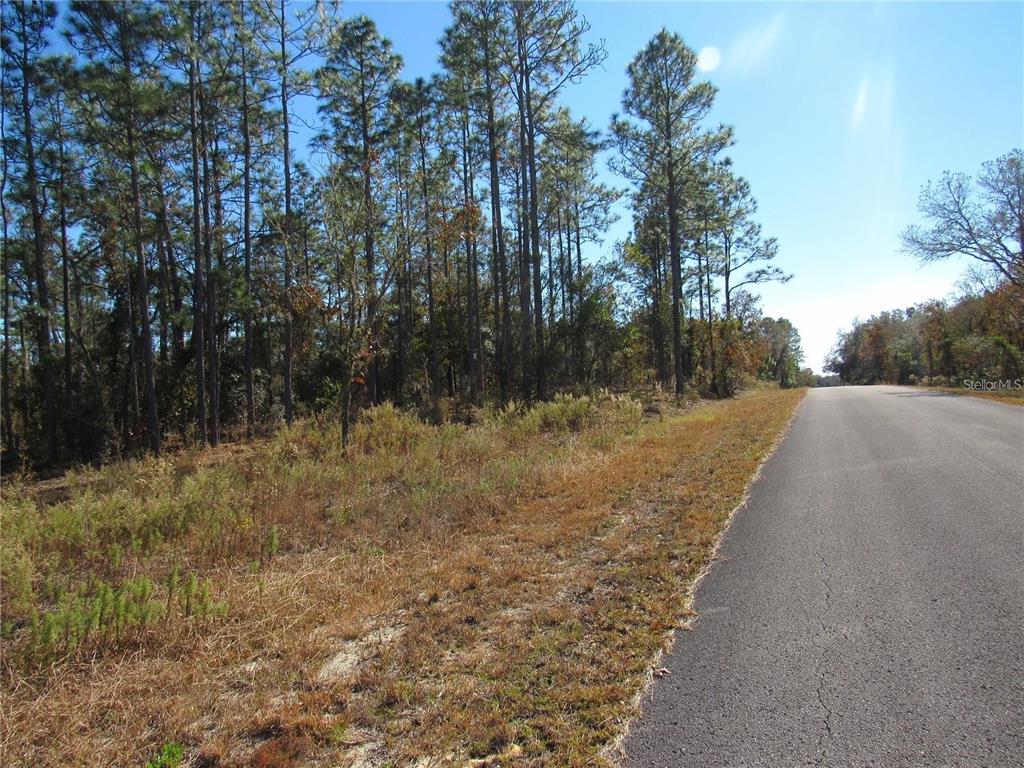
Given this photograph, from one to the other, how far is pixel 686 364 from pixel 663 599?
4110cm

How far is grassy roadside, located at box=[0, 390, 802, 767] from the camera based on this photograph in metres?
2.80

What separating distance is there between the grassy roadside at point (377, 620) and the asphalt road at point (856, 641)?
0.33 meters

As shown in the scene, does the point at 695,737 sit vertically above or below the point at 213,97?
below

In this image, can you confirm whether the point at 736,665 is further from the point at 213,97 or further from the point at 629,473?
the point at 213,97

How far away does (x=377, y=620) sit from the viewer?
4.12 m

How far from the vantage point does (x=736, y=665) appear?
3225 millimetres

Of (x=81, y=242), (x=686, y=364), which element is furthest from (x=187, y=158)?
(x=686, y=364)

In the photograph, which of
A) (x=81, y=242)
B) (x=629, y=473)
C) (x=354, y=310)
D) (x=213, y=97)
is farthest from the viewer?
(x=81, y=242)

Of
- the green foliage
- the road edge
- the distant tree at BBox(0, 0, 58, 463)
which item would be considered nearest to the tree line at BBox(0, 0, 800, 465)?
the distant tree at BBox(0, 0, 58, 463)

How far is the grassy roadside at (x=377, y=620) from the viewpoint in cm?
280

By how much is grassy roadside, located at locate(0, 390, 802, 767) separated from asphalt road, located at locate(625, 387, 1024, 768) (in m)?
0.33

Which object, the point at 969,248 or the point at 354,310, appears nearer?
the point at 354,310

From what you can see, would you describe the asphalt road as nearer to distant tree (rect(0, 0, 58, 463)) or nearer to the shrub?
the shrub

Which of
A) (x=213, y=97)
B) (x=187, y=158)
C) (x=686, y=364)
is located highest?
(x=213, y=97)
